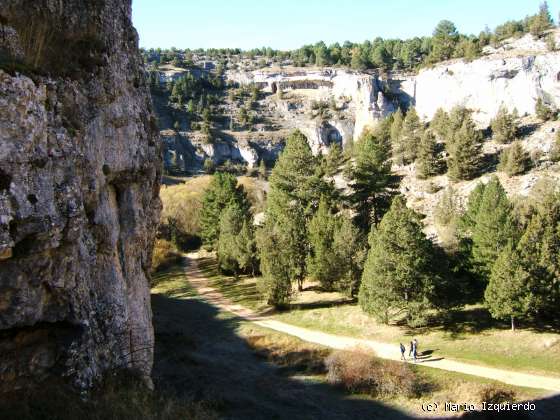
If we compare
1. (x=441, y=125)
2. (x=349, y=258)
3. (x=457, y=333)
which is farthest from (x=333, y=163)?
(x=457, y=333)

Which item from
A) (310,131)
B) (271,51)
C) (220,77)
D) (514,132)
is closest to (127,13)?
(514,132)

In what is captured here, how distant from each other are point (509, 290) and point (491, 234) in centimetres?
488

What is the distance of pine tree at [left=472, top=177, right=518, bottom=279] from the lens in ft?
98.5

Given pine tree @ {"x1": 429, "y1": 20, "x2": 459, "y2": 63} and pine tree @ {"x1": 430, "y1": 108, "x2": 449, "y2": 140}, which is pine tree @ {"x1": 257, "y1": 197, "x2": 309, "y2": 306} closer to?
pine tree @ {"x1": 430, "y1": 108, "x2": 449, "y2": 140}

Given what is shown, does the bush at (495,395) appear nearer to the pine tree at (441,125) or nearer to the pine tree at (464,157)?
the pine tree at (464,157)

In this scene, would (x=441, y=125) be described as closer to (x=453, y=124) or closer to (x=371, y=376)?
(x=453, y=124)

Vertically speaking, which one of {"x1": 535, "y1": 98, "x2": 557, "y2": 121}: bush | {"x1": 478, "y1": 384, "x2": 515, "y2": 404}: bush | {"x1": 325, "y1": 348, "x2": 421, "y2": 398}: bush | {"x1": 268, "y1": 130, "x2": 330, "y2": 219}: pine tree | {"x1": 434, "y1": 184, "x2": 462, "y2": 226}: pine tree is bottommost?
{"x1": 325, "y1": 348, "x2": 421, "y2": 398}: bush

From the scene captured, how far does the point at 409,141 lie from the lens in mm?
63969

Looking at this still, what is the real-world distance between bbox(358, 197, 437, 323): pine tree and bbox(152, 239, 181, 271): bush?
87.2 feet

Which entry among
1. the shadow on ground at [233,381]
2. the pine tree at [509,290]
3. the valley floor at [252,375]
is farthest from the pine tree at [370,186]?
the shadow on ground at [233,381]

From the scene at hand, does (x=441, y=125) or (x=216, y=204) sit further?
(x=441, y=125)

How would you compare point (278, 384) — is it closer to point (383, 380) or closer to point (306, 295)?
point (383, 380)

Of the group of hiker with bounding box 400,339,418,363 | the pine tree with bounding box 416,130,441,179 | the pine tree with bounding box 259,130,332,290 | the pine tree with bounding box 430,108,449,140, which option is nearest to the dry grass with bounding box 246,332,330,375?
the group of hiker with bounding box 400,339,418,363

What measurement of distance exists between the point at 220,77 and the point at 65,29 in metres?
133
